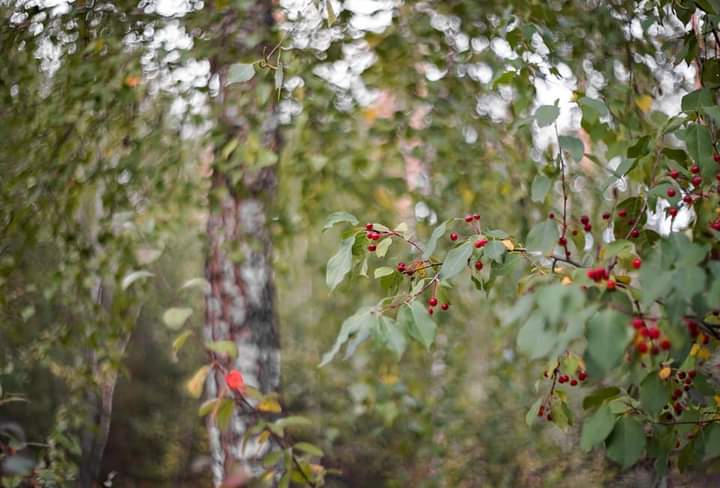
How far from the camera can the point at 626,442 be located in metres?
0.70

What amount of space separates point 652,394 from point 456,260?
0.26 metres

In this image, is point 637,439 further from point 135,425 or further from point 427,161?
point 135,425

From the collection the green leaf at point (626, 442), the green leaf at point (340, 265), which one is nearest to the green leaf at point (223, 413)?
the green leaf at point (340, 265)

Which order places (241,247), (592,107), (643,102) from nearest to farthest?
1. (592,107)
2. (643,102)
3. (241,247)

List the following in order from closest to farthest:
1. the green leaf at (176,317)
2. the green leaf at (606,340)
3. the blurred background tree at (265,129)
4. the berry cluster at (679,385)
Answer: the green leaf at (606,340) → the berry cluster at (679,385) → the green leaf at (176,317) → the blurred background tree at (265,129)

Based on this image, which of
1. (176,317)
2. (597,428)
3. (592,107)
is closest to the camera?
(597,428)

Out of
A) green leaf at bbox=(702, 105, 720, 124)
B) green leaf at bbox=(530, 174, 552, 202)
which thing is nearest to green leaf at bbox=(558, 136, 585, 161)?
green leaf at bbox=(530, 174, 552, 202)

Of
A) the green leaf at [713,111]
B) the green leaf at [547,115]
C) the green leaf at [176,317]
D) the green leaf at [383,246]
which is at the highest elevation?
the green leaf at [713,111]

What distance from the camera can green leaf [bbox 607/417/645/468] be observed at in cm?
69

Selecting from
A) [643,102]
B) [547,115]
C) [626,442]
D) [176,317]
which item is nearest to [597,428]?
[626,442]

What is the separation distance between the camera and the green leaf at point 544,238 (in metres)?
0.77

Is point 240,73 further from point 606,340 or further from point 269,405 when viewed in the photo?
point 269,405

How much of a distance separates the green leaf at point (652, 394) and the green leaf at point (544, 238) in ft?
0.58

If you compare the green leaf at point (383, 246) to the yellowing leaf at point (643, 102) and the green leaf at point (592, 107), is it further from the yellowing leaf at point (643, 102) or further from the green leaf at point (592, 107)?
the yellowing leaf at point (643, 102)
